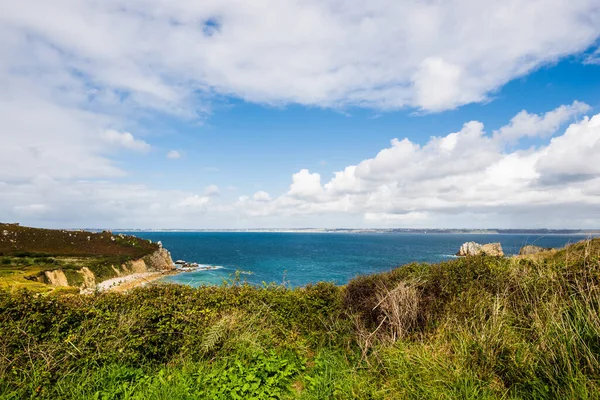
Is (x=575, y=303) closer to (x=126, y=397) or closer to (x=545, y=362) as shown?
(x=545, y=362)

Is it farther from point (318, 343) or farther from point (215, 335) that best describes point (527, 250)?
point (215, 335)

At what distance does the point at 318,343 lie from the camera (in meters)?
7.73

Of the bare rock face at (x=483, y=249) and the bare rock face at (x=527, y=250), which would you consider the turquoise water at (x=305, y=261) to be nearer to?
the bare rock face at (x=527, y=250)

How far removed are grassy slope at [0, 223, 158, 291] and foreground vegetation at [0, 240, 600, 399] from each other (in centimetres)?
2981

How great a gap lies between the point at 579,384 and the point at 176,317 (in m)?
6.97

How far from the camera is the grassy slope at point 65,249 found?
33250mm

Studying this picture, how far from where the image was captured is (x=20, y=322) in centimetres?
594

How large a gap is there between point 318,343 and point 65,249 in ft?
163

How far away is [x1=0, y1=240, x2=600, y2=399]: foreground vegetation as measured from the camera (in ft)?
15.4

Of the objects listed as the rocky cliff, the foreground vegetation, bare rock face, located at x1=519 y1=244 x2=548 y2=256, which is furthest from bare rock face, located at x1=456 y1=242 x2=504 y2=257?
the rocky cliff

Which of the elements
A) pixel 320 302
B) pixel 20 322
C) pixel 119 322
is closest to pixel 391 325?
pixel 320 302

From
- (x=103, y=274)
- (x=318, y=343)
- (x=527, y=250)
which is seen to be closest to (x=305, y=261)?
(x=103, y=274)

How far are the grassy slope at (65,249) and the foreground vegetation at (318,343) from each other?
2981cm

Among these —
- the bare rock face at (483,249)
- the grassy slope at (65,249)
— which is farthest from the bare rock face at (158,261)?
the bare rock face at (483,249)
